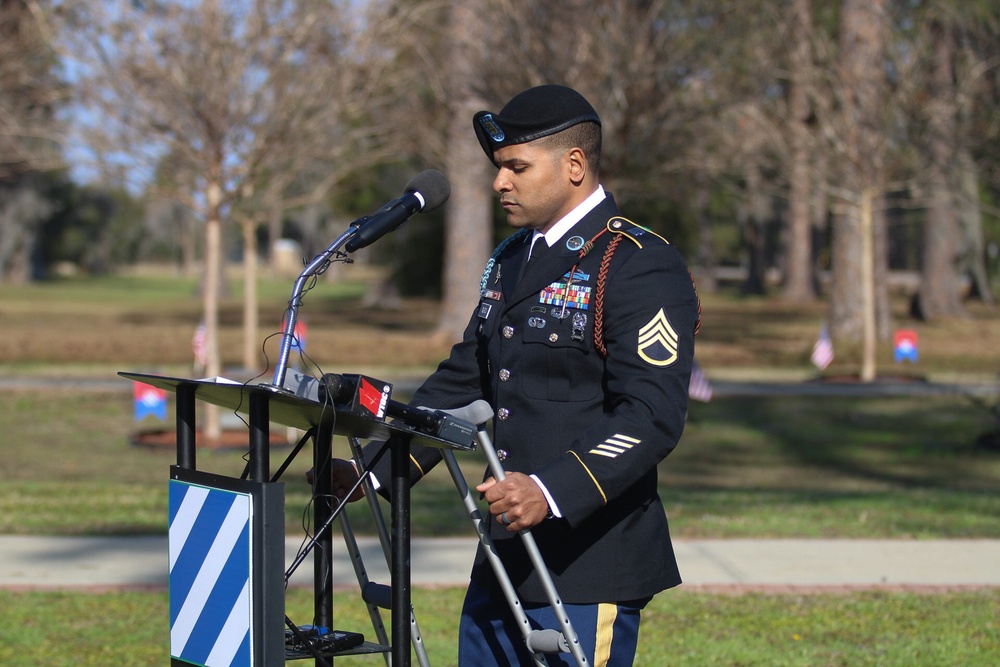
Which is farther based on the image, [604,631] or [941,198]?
[941,198]

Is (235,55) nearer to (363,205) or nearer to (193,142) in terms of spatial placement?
(193,142)

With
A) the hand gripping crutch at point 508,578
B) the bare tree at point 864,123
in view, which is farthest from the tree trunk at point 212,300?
the hand gripping crutch at point 508,578

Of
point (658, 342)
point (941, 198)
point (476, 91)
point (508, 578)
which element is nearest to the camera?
point (658, 342)

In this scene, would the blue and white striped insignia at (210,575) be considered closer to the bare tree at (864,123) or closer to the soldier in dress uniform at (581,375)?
the soldier in dress uniform at (581,375)

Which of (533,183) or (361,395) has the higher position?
(533,183)

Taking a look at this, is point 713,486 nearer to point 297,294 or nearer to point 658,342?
point 658,342

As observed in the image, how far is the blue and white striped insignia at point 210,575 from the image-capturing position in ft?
9.87

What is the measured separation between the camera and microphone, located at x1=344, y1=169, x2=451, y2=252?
123 inches

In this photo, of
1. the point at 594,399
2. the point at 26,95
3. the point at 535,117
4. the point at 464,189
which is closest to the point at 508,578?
the point at 594,399

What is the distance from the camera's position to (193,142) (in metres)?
13.0

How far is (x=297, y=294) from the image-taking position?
305cm

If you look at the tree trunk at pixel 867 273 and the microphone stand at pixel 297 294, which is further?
the tree trunk at pixel 867 273

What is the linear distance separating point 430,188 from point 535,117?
1.07ft

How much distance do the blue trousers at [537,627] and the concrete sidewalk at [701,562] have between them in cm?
326
